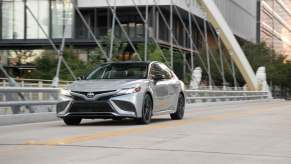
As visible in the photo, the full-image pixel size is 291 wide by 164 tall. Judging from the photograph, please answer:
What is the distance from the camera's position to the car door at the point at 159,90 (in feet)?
55.0

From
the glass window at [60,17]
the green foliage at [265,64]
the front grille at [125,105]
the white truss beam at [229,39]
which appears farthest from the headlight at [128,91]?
the green foliage at [265,64]

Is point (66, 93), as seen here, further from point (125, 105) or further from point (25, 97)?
point (25, 97)

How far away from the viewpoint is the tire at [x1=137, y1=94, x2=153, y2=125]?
15.9 m

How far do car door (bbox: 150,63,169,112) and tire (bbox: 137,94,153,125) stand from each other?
0.33 metres

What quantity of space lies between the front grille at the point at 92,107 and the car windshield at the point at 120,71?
1227mm

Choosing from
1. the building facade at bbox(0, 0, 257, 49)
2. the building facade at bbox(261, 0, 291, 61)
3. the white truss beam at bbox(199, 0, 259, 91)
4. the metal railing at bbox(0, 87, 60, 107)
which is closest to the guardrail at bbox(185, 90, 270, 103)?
A: the white truss beam at bbox(199, 0, 259, 91)

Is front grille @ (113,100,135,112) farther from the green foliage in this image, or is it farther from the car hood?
the green foliage

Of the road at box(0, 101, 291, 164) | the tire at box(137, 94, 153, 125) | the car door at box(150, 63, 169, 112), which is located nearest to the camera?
the road at box(0, 101, 291, 164)

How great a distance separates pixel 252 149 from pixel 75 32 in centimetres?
5441

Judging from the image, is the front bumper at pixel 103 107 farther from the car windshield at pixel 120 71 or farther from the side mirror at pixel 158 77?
the side mirror at pixel 158 77

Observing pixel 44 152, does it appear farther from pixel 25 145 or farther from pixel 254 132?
pixel 254 132

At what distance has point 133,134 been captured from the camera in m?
13.0

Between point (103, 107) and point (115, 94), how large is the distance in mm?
373

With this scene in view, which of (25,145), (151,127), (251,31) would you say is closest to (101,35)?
(251,31)
